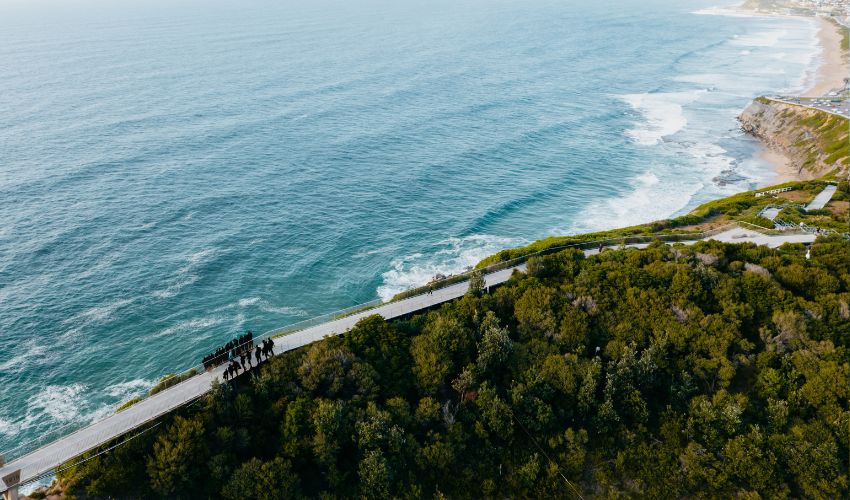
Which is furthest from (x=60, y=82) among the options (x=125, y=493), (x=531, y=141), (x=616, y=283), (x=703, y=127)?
(x=703, y=127)

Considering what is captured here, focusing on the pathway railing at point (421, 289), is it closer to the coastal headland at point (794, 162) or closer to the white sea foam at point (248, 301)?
the coastal headland at point (794, 162)

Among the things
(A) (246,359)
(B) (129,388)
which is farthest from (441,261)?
(B) (129,388)

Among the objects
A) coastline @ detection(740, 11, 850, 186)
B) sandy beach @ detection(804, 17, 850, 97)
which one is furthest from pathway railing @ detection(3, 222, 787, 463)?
sandy beach @ detection(804, 17, 850, 97)

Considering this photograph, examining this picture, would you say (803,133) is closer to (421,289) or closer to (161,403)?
(421,289)

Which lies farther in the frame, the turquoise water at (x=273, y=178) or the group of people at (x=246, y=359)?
the turquoise water at (x=273, y=178)

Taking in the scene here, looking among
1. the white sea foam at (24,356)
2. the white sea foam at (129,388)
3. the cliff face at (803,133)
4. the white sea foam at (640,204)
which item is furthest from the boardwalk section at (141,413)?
the cliff face at (803,133)

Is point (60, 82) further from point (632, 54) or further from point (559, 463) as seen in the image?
point (632, 54)
